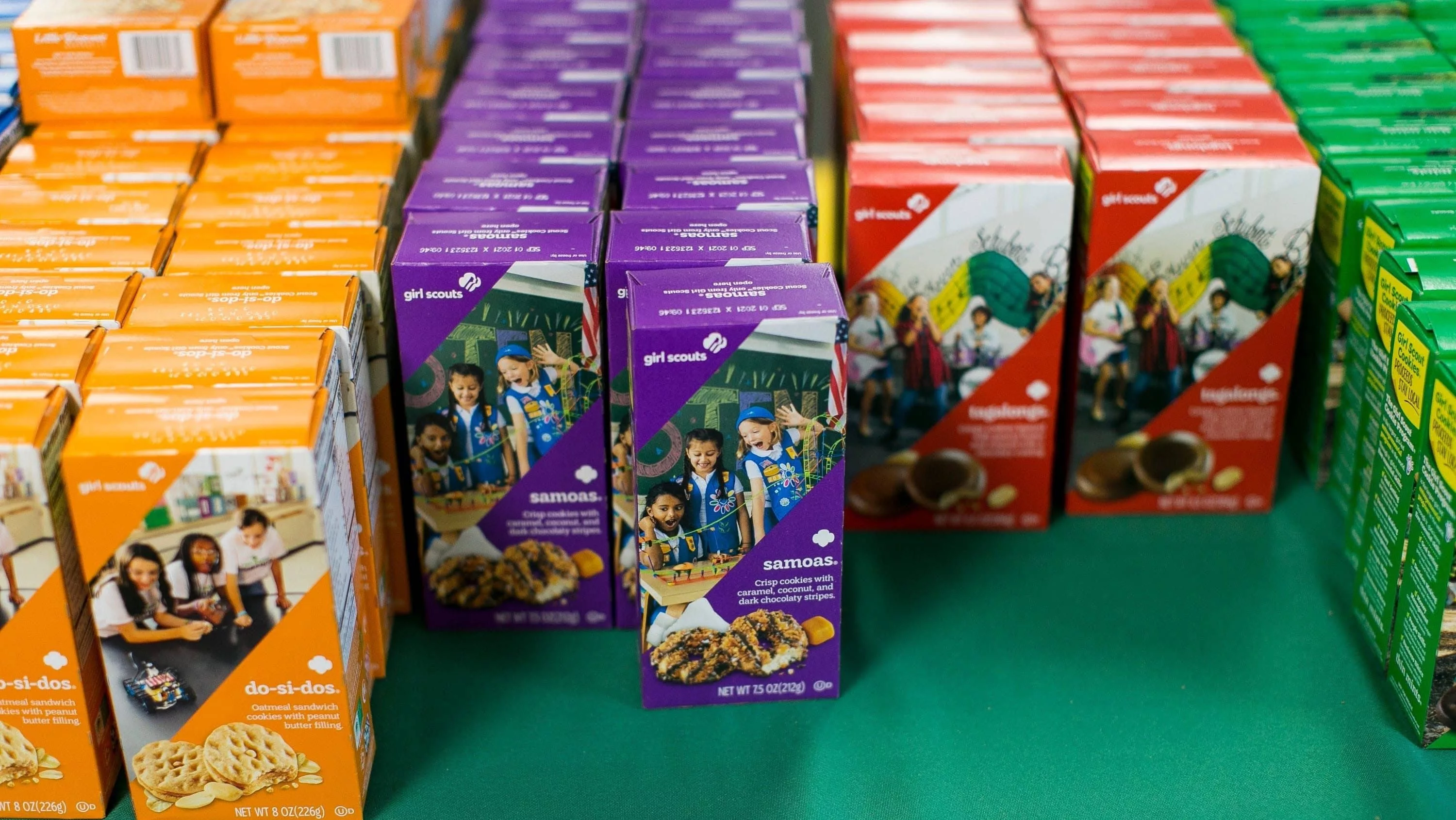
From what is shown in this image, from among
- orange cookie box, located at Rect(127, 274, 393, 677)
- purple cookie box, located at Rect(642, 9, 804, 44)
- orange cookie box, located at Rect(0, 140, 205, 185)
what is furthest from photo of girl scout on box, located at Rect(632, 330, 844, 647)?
purple cookie box, located at Rect(642, 9, 804, 44)

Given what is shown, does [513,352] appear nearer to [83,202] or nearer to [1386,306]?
[83,202]

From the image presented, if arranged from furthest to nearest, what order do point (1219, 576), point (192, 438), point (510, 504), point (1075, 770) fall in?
point (1219, 576)
point (510, 504)
point (1075, 770)
point (192, 438)

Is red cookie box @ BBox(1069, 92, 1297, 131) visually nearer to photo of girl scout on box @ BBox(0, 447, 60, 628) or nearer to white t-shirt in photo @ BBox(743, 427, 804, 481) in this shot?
white t-shirt in photo @ BBox(743, 427, 804, 481)

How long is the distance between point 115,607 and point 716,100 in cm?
160

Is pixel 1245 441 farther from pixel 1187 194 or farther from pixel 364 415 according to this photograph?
pixel 364 415

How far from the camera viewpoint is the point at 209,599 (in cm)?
236

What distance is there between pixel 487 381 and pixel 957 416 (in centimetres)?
93

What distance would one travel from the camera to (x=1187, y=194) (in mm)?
2977

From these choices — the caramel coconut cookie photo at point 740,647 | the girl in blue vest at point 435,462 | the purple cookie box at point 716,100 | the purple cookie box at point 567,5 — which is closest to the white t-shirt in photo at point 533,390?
the girl in blue vest at point 435,462

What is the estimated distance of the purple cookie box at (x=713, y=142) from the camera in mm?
3104

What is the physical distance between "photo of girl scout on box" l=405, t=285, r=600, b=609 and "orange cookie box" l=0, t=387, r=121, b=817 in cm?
58

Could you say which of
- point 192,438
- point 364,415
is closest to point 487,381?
point 364,415

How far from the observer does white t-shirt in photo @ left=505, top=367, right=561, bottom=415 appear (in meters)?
2.74

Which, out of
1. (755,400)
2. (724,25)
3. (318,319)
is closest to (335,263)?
(318,319)
